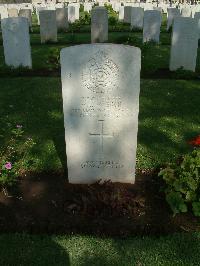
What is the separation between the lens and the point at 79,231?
3.73 meters

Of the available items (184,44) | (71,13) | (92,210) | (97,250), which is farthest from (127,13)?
(97,250)

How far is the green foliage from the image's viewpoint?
12.5ft

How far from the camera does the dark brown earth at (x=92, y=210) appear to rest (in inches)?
148

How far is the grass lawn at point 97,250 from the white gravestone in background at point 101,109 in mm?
1013

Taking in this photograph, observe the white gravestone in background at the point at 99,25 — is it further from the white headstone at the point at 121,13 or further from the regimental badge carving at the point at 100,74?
the regimental badge carving at the point at 100,74

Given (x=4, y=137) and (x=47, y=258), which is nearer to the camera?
(x=47, y=258)

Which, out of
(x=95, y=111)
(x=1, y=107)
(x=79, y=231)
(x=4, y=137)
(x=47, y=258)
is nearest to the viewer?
(x=47, y=258)

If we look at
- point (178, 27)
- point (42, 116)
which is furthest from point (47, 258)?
point (178, 27)

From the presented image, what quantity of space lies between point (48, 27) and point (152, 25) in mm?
4252

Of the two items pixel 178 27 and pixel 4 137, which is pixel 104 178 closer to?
pixel 4 137

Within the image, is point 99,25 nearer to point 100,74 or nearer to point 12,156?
point 12,156

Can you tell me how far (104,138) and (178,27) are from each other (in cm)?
604

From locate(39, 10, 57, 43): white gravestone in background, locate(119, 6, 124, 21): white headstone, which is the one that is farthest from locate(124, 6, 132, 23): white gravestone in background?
locate(39, 10, 57, 43): white gravestone in background

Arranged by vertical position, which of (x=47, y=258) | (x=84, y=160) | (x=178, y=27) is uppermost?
(x=178, y=27)
